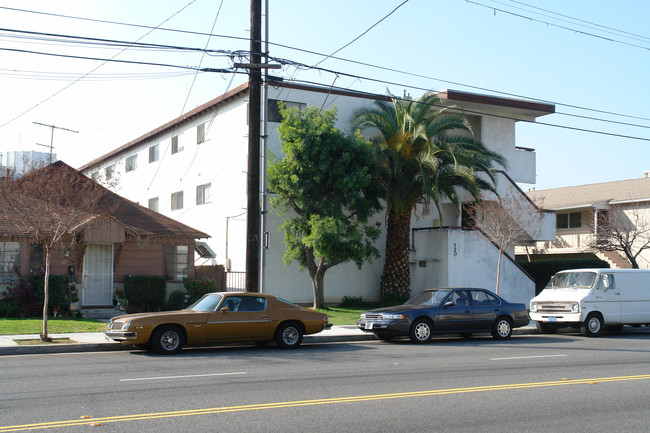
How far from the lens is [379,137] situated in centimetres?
2648

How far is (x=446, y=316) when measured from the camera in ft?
58.4

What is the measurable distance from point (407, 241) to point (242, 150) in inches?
303

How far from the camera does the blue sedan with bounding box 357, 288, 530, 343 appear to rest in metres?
17.3

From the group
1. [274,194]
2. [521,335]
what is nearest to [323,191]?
[274,194]

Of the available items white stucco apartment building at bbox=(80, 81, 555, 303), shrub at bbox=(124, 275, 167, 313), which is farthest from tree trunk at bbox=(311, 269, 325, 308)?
shrub at bbox=(124, 275, 167, 313)

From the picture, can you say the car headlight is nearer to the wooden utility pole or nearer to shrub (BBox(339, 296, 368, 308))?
the wooden utility pole

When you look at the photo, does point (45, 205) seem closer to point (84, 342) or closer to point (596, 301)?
point (84, 342)

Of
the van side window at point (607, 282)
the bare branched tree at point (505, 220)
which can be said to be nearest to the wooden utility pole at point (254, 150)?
the bare branched tree at point (505, 220)

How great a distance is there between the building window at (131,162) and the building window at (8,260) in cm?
1708

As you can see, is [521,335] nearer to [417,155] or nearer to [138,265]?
[417,155]

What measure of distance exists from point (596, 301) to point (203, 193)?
18142 mm

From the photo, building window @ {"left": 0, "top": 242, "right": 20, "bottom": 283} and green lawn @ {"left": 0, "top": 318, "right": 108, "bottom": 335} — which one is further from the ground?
building window @ {"left": 0, "top": 242, "right": 20, "bottom": 283}

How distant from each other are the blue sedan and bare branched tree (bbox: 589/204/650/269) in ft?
60.4

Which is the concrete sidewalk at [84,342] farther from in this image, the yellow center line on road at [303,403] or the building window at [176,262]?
the building window at [176,262]
